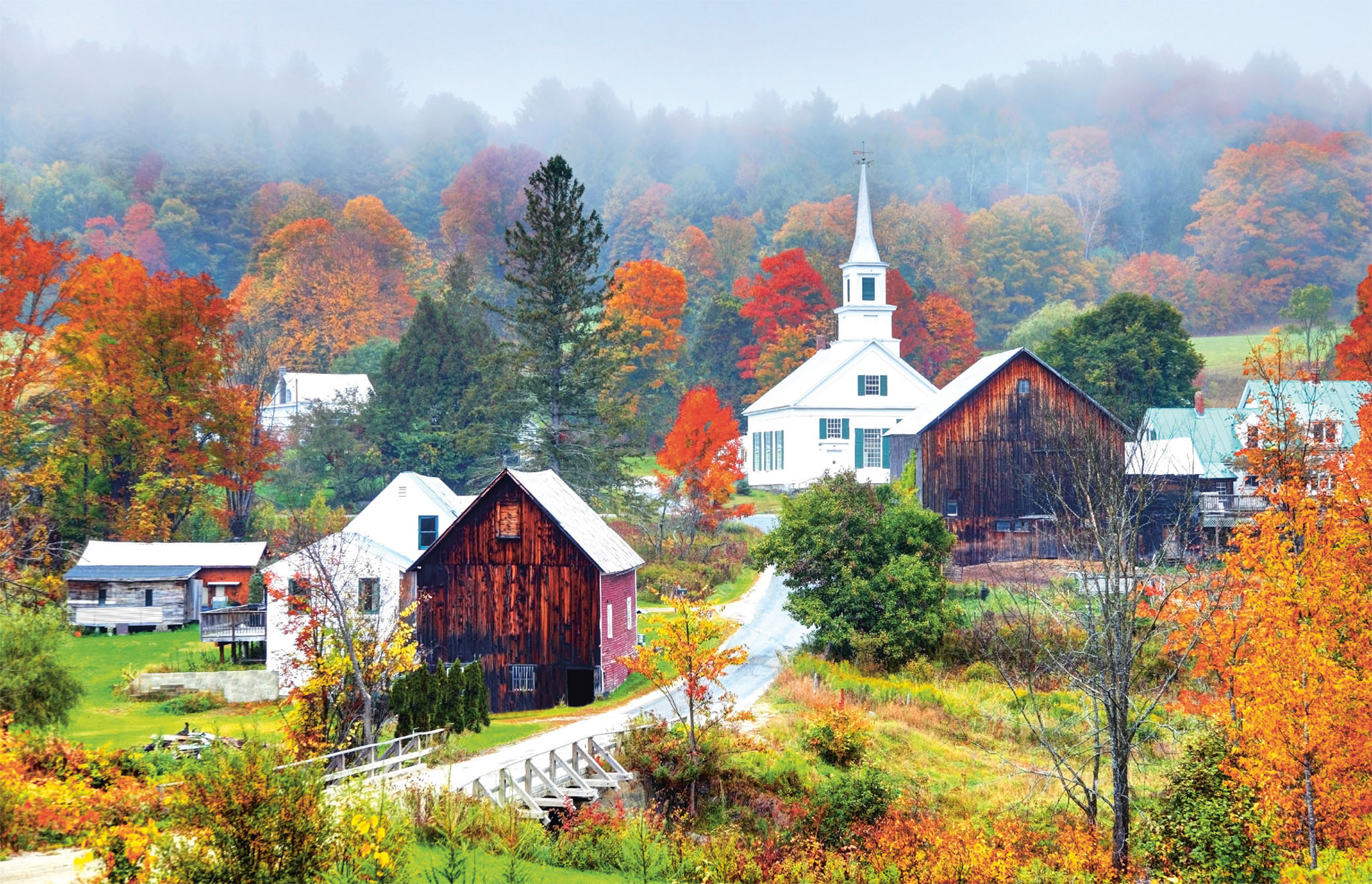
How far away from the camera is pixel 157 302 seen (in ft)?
173

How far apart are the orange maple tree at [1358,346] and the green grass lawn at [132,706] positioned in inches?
1588

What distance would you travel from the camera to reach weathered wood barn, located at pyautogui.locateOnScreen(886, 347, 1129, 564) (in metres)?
48.2

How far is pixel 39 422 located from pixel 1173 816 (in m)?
47.5

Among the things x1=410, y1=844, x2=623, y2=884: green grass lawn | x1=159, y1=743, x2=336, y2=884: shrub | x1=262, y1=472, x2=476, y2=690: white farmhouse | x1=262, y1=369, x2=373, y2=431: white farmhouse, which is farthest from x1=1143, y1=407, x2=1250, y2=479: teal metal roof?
Answer: x1=262, y1=369, x2=373, y2=431: white farmhouse

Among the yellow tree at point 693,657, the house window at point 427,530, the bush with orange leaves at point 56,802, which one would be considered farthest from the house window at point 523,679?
the bush with orange leaves at point 56,802

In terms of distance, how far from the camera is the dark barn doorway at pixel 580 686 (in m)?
35.1

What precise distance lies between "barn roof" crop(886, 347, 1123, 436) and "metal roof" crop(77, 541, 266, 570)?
25725 millimetres

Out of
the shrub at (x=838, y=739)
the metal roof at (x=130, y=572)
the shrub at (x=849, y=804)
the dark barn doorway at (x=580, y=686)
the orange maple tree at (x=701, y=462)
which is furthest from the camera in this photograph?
the orange maple tree at (x=701, y=462)

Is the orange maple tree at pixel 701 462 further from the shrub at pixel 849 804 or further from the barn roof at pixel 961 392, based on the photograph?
the shrub at pixel 849 804

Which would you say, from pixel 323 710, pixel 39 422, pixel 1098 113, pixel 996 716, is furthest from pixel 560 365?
pixel 1098 113

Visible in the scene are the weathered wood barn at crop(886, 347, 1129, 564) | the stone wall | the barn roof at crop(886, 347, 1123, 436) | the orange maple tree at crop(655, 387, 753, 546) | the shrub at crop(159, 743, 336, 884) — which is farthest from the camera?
the orange maple tree at crop(655, 387, 753, 546)

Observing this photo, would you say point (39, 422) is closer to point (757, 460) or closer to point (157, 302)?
point (157, 302)

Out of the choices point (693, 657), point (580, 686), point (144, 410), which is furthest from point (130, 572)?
point (693, 657)

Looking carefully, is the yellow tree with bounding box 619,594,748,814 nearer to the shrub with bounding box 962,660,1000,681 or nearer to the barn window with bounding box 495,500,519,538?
the shrub with bounding box 962,660,1000,681
